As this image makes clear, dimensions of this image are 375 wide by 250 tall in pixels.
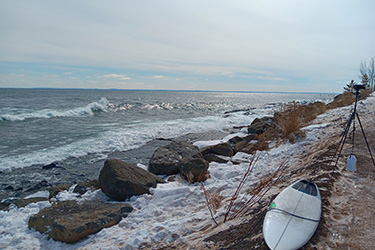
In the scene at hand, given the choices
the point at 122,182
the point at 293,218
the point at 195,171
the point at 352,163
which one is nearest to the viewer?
the point at 293,218

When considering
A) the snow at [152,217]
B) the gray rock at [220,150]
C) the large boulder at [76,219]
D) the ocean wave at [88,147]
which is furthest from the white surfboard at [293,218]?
the ocean wave at [88,147]

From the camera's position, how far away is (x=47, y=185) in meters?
6.20

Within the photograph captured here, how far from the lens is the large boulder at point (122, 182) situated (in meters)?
4.56

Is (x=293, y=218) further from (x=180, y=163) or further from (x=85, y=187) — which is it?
(x=85, y=187)

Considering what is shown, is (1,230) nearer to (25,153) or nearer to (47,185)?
(47,185)

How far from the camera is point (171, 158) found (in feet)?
21.7

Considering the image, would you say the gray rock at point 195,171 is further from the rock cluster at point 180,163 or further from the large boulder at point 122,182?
the large boulder at point 122,182

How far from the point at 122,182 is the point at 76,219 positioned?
3.71 ft

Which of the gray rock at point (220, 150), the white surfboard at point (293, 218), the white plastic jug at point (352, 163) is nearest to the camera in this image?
the white surfboard at point (293, 218)

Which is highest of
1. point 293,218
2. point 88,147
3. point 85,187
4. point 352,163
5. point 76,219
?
point 352,163

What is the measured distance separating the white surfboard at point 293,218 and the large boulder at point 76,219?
2481mm

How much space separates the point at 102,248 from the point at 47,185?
4112 mm

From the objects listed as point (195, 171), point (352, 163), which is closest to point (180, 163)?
point (195, 171)

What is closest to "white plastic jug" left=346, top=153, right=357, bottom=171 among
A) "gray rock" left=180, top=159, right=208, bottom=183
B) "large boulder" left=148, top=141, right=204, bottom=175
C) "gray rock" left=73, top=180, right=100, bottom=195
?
"gray rock" left=180, top=159, right=208, bottom=183
